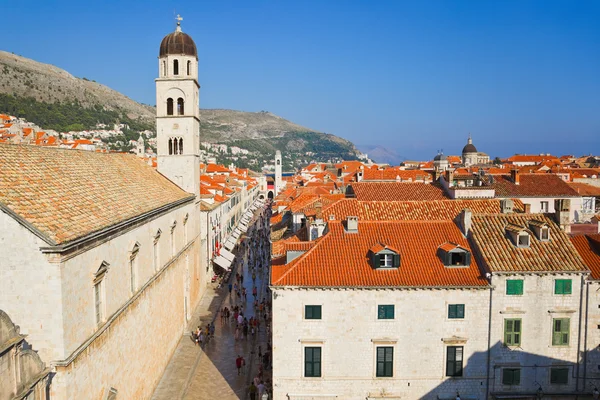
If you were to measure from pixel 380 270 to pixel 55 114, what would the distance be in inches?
6535

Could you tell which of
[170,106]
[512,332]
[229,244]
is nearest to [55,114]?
[229,244]

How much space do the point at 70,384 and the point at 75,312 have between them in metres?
2.18

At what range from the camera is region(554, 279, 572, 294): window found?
22.5 meters

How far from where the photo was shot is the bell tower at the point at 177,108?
39.6 m

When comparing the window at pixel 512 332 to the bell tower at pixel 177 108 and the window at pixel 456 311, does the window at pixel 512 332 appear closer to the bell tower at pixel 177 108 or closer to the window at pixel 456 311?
the window at pixel 456 311

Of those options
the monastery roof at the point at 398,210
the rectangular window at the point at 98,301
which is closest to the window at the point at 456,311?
the monastery roof at the point at 398,210

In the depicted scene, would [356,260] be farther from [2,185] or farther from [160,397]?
[2,185]

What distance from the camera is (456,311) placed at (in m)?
22.3

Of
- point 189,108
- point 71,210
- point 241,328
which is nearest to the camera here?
Answer: point 71,210

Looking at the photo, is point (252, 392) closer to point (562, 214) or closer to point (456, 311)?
point (456, 311)

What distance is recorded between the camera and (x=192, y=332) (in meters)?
35.6

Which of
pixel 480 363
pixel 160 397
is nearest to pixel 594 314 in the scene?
pixel 480 363

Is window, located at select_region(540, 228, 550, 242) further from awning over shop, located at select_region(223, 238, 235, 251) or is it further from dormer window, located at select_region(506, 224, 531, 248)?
awning over shop, located at select_region(223, 238, 235, 251)

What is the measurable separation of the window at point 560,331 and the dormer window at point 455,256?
4.59 meters
